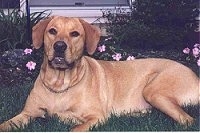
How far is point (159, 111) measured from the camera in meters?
5.89

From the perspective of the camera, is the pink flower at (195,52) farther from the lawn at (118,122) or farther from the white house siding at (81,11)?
the lawn at (118,122)

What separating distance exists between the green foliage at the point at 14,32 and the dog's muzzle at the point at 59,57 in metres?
2.93

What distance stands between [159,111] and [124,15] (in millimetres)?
3736

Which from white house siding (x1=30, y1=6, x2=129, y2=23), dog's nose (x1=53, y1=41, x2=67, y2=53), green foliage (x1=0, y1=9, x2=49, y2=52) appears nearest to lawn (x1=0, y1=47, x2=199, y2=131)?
dog's nose (x1=53, y1=41, x2=67, y2=53)

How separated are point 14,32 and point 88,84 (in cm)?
307

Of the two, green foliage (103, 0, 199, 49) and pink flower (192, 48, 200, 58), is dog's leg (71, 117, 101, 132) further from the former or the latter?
green foliage (103, 0, 199, 49)

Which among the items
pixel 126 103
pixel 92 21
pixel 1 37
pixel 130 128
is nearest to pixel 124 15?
pixel 92 21

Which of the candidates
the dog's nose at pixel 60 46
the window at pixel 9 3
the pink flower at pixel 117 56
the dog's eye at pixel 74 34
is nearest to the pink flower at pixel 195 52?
the pink flower at pixel 117 56

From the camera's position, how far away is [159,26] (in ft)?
29.4

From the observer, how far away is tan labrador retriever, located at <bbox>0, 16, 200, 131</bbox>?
554cm

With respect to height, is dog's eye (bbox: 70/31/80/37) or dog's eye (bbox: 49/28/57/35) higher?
dog's eye (bbox: 49/28/57/35)

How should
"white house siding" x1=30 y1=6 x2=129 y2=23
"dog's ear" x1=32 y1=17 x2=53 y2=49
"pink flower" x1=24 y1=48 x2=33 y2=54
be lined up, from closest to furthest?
"dog's ear" x1=32 y1=17 x2=53 y2=49
"pink flower" x1=24 y1=48 x2=33 y2=54
"white house siding" x1=30 y1=6 x2=129 y2=23

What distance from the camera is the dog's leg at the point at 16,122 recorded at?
544cm

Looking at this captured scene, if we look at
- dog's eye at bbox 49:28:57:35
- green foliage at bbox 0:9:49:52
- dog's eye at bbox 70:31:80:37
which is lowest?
green foliage at bbox 0:9:49:52
